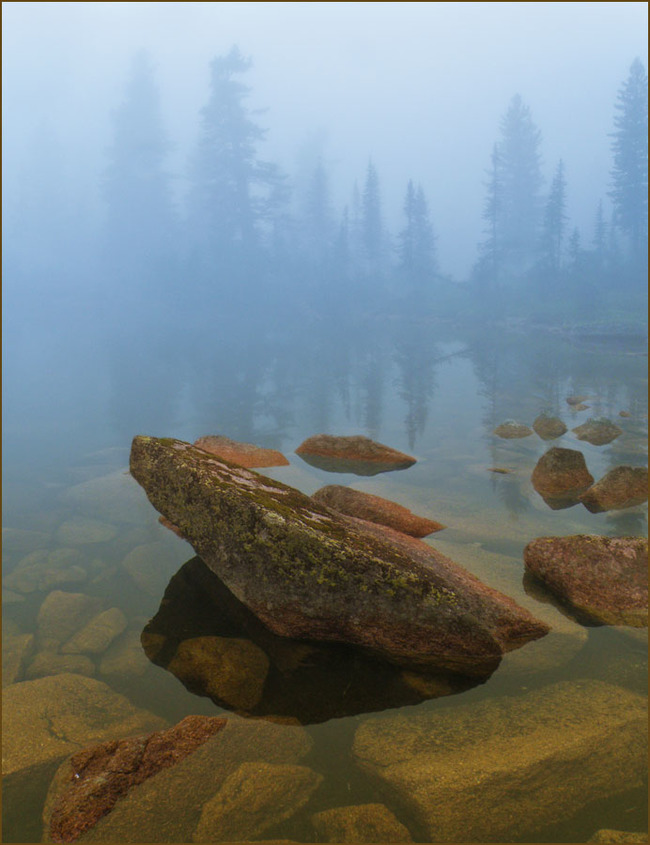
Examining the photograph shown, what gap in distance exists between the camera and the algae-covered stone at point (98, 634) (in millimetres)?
5609

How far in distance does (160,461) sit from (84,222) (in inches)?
5531

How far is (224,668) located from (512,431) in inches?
478

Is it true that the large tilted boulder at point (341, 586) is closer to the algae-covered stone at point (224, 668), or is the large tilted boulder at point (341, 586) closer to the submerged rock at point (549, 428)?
the algae-covered stone at point (224, 668)

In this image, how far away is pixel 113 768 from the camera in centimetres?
382

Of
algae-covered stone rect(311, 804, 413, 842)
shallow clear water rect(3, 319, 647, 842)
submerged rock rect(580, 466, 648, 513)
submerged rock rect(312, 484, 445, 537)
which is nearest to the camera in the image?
algae-covered stone rect(311, 804, 413, 842)

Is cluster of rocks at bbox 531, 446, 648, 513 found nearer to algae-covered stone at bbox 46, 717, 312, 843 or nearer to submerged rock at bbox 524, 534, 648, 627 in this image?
submerged rock at bbox 524, 534, 648, 627

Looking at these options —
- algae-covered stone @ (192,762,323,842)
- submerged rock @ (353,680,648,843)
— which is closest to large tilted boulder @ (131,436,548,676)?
submerged rock @ (353,680,648,843)

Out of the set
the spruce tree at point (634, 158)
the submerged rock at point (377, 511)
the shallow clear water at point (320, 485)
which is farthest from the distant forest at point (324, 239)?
the submerged rock at point (377, 511)

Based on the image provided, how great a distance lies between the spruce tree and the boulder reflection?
79835 millimetres

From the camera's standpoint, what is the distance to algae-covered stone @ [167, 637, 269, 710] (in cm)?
468

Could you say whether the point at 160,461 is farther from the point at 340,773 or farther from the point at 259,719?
the point at 340,773

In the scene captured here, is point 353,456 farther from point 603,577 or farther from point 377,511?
point 603,577

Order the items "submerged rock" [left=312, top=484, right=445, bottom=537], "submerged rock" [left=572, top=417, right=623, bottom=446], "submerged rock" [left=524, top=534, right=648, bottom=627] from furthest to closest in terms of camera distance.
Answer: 1. "submerged rock" [left=572, top=417, right=623, bottom=446]
2. "submerged rock" [left=312, top=484, right=445, bottom=537]
3. "submerged rock" [left=524, top=534, right=648, bottom=627]

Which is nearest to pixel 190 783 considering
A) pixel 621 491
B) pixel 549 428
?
pixel 621 491
